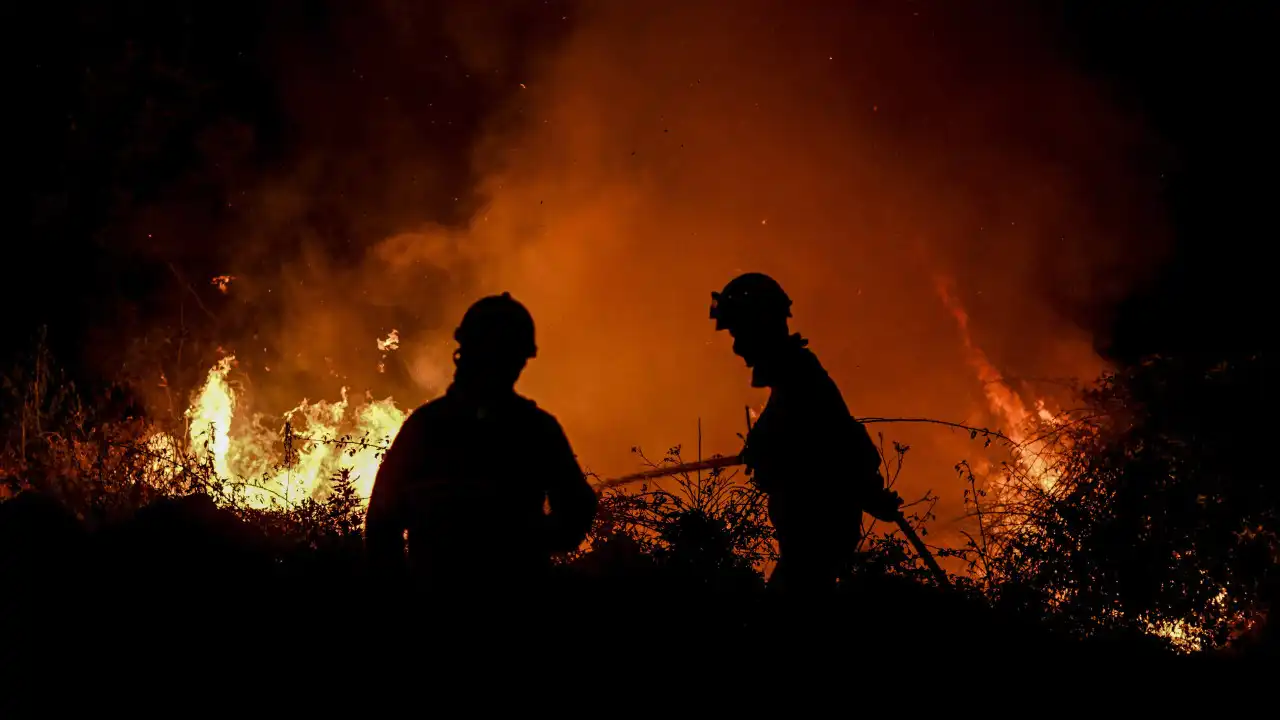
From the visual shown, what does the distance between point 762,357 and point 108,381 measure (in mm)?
10602

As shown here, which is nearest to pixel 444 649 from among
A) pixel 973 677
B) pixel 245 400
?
pixel 973 677

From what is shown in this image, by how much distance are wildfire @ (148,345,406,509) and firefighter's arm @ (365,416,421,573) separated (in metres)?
6.24

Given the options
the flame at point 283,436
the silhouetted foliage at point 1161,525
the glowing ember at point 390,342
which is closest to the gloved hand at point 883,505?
the silhouetted foliage at point 1161,525

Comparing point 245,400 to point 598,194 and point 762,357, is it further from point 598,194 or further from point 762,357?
point 762,357

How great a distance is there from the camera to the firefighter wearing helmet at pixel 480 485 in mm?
2443

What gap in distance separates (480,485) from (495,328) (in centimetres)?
55

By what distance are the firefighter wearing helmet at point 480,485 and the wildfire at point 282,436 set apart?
248 inches

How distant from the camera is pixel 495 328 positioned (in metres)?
2.58

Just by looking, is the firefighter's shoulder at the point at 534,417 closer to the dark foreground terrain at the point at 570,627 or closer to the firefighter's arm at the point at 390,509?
the firefighter's arm at the point at 390,509

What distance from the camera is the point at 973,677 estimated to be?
455 cm

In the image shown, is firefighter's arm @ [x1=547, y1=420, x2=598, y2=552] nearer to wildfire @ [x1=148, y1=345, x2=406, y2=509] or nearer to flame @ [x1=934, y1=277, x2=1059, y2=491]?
wildfire @ [x1=148, y1=345, x2=406, y2=509]

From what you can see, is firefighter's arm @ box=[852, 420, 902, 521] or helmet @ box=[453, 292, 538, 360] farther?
firefighter's arm @ box=[852, 420, 902, 521]

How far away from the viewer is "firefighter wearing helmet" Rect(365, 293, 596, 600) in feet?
8.02

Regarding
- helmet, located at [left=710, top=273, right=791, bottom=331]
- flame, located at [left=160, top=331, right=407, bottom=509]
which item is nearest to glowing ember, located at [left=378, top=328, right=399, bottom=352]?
flame, located at [left=160, top=331, right=407, bottom=509]
